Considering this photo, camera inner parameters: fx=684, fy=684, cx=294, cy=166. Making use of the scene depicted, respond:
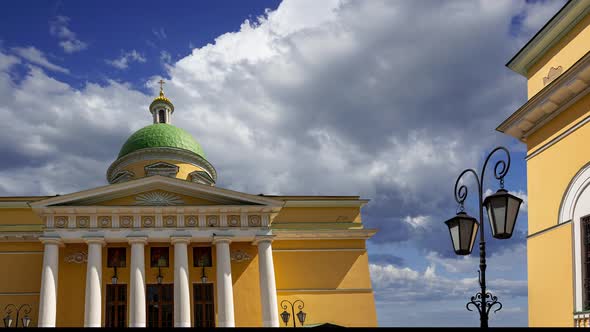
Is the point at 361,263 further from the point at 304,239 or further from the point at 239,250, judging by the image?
the point at 239,250

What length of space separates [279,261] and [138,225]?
24.1 ft

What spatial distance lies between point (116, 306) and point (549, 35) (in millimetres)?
23148

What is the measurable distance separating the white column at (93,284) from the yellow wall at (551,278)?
65.7 feet

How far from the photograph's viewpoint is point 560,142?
1341 centimetres

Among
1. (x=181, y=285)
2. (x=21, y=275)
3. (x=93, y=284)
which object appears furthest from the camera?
(x=21, y=275)

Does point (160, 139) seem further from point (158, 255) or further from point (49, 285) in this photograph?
point (49, 285)

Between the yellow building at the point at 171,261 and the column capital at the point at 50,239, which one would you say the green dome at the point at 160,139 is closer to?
the yellow building at the point at 171,261

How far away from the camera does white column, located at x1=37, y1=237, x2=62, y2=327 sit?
2906 centimetres

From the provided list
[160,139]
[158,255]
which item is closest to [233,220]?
[158,255]

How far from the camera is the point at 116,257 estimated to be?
103ft

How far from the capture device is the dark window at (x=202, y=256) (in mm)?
31703

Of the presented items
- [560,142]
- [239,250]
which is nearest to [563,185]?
[560,142]

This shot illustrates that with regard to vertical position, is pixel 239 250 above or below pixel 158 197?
below

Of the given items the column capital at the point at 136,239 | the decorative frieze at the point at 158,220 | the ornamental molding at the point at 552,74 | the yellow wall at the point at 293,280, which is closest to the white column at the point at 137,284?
the column capital at the point at 136,239
